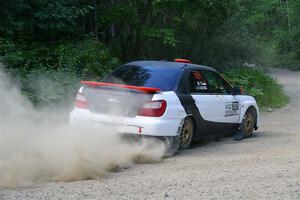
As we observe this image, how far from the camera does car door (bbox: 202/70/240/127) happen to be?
34.0ft

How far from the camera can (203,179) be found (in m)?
7.03

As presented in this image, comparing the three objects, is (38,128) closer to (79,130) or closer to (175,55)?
(79,130)

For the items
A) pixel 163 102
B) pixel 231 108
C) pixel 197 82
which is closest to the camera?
pixel 163 102

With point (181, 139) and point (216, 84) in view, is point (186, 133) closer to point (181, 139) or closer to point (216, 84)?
point (181, 139)

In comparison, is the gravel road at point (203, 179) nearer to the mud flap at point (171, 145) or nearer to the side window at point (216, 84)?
the mud flap at point (171, 145)

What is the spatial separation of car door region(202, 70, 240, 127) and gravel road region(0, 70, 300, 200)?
0.76 metres

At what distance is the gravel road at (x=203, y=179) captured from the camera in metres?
6.24

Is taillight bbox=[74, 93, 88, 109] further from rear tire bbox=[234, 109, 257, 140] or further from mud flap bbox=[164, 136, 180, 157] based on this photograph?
rear tire bbox=[234, 109, 257, 140]

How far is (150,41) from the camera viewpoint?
19.9 m

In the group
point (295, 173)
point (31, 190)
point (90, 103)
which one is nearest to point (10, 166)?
point (31, 190)

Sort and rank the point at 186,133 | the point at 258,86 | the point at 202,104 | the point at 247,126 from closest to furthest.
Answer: the point at 186,133 < the point at 202,104 < the point at 247,126 < the point at 258,86

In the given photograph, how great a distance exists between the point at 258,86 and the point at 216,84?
10621 mm

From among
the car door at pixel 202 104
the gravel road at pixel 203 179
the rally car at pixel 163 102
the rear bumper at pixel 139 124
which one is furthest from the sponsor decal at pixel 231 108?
the rear bumper at pixel 139 124

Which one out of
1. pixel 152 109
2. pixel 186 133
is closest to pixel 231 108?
pixel 186 133
